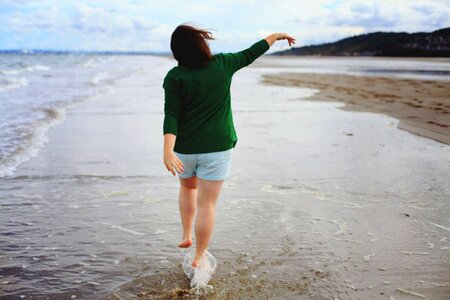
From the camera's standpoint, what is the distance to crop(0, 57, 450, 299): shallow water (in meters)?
3.22

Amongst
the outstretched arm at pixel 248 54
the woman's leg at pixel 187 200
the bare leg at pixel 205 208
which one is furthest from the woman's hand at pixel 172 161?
the outstretched arm at pixel 248 54

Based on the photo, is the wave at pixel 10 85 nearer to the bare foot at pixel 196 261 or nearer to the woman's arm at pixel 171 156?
the bare foot at pixel 196 261

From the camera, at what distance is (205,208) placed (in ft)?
10.6

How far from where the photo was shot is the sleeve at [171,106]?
2904 millimetres

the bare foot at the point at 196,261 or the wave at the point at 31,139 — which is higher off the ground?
the wave at the point at 31,139

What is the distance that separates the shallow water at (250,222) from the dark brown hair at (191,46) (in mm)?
1462

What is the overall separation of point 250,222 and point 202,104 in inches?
67.1

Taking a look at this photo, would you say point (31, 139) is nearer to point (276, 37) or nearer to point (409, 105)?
point (276, 37)

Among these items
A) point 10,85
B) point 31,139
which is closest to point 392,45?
point 10,85

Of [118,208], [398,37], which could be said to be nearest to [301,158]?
[118,208]

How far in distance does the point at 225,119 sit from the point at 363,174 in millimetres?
3402

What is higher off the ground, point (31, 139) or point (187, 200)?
point (187, 200)

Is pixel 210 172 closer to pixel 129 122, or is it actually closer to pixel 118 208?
pixel 118 208

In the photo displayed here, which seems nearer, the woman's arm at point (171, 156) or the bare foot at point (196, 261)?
the woman's arm at point (171, 156)
